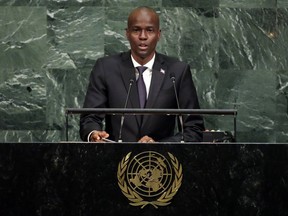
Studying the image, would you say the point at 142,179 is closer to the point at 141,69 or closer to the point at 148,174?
the point at 148,174

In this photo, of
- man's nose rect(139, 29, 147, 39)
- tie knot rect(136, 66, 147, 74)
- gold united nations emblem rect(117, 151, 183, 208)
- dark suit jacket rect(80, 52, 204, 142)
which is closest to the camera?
gold united nations emblem rect(117, 151, 183, 208)

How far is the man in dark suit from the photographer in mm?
6102

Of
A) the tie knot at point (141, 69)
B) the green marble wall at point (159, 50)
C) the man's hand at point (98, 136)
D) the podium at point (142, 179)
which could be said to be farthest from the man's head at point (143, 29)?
the green marble wall at point (159, 50)

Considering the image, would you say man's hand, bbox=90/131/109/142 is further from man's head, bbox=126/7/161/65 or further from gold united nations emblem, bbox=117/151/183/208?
man's head, bbox=126/7/161/65

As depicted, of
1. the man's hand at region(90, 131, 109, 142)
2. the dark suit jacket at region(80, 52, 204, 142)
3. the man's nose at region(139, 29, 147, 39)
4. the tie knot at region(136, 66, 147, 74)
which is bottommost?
the man's hand at region(90, 131, 109, 142)

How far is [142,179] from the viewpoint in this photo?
4.86 m

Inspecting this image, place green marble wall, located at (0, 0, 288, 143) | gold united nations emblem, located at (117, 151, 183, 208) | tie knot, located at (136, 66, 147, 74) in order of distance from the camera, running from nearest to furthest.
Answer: gold united nations emblem, located at (117, 151, 183, 208) < tie knot, located at (136, 66, 147, 74) < green marble wall, located at (0, 0, 288, 143)

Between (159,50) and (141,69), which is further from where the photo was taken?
(159,50)

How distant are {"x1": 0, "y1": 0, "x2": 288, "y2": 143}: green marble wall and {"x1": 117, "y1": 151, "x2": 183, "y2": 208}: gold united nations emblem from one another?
10.7 ft

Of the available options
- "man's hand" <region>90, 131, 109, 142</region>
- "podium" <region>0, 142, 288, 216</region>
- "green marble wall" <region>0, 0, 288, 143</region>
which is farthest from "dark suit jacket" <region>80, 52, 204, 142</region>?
"green marble wall" <region>0, 0, 288, 143</region>

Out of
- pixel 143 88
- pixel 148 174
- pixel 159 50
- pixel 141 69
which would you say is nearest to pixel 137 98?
pixel 143 88

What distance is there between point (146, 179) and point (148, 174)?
0.03 meters

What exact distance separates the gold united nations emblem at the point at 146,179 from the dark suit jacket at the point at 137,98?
108 cm

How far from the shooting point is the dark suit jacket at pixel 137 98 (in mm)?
6082
